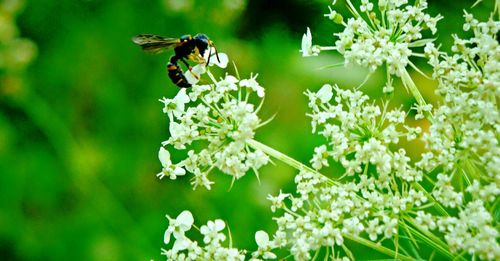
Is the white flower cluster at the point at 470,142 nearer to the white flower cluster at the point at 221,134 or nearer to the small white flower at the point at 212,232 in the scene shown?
the white flower cluster at the point at 221,134

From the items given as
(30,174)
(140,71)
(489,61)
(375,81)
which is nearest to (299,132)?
(375,81)

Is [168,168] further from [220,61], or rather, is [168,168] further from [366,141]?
[366,141]

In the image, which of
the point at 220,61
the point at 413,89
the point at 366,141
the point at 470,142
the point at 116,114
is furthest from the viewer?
the point at 116,114

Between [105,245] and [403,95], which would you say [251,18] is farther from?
[105,245]

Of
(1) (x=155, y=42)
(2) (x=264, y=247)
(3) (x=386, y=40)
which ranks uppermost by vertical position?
(1) (x=155, y=42)

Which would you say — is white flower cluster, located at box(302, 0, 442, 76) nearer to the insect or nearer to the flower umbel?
the flower umbel

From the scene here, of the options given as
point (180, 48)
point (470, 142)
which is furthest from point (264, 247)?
point (180, 48)
